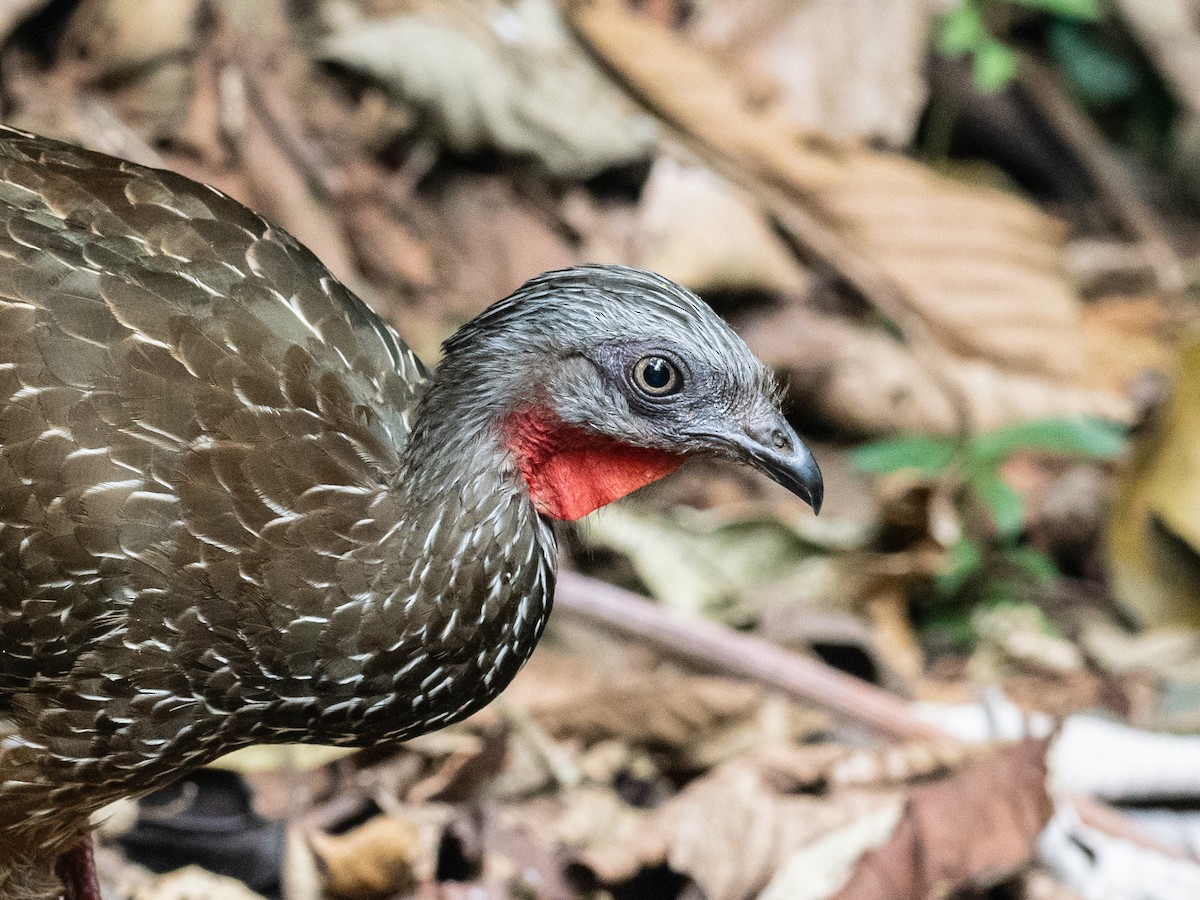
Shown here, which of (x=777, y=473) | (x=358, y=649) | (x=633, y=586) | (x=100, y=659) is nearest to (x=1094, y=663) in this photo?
(x=633, y=586)

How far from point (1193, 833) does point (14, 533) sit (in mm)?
3157

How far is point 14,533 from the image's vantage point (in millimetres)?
2590

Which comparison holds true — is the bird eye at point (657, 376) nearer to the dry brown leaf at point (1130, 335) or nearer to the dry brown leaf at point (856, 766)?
the dry brown leaf at point (856, 766)

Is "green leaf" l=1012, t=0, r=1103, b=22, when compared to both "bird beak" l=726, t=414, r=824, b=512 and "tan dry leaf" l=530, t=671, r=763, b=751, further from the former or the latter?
"bird beak" l=726, t=414, r=824, b=512

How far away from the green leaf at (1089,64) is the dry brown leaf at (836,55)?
0.82m

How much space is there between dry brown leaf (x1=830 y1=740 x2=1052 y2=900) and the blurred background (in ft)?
0.03

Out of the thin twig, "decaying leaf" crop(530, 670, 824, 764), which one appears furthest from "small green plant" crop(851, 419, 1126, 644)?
"decaying leaf" crop(530, 670, 824, 764)

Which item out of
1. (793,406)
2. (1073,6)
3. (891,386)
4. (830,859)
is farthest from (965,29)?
(830,859)

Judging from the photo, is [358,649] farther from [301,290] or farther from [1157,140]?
[1157,140]

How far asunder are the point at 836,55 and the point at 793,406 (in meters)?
2.32

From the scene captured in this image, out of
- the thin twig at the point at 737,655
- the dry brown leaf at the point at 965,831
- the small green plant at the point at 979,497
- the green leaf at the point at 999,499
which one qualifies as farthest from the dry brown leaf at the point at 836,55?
the dry brown leaf at the point at 965,831

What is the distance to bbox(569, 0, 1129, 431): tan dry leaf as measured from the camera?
5.95 m

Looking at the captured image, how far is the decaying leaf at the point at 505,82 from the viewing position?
5.60m

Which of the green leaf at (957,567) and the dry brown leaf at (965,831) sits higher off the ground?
the dry brown leaf at (965,831)
